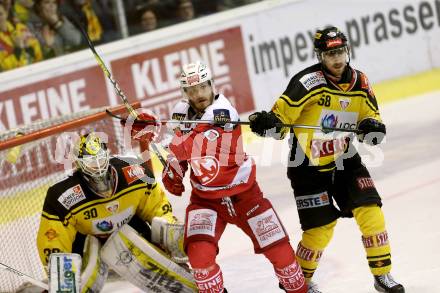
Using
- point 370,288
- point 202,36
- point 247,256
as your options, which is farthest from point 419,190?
point 202,36

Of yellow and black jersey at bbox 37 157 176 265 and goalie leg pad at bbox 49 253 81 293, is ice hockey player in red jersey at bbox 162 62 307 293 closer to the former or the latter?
yellow and black jersey at bbox 37 157 176 265

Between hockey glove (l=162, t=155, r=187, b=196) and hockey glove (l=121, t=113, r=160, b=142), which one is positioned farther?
hockey glove (l=121, t=113, r=160, b=142)

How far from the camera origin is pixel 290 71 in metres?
10.2

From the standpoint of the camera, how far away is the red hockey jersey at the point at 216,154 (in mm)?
4602

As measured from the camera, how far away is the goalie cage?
557cm

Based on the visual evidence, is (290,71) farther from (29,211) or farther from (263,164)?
(29,211)

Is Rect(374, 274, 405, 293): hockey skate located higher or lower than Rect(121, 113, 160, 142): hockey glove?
lower

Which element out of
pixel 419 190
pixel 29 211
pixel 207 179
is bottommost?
pixel 419 190

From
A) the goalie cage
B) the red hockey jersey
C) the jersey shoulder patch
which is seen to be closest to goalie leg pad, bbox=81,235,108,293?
the red hockey jersey

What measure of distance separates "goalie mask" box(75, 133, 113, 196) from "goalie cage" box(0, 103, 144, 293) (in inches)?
33.6

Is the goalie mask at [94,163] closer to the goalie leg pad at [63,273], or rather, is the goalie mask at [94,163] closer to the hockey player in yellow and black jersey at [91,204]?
the hockey player in yellow and black jersey at [91,204]

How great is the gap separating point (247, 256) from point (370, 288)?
112cm

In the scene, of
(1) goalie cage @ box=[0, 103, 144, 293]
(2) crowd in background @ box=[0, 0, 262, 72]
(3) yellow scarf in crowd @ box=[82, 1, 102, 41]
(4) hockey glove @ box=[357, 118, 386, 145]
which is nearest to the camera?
(4) hockey glove @ box=[357, 118, 386, 145]

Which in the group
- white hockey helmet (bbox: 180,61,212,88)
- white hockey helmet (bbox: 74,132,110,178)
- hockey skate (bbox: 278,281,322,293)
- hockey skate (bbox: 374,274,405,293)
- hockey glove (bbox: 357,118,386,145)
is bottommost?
hockey skate (bbox: 278,281,322,293)
